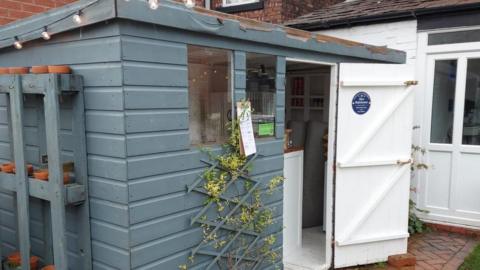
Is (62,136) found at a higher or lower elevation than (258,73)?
lower

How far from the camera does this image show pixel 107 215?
2.48 meters

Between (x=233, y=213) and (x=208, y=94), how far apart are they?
100cm

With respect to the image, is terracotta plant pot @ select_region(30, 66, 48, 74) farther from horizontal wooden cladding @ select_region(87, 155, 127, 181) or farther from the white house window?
the white house window

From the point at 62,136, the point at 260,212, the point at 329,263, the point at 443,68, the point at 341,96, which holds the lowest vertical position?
the point at 329,263

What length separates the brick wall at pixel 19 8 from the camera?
3.84 m

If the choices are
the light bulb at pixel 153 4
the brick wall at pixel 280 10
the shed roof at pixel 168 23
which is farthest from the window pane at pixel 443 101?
the light bulb at pixel 153 4

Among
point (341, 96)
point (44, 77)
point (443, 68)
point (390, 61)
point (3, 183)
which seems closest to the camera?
point (44, 77)

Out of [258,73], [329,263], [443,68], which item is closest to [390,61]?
[443,68]

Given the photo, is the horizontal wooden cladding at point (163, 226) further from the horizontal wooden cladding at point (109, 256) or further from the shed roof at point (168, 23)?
the shed roof at point (168, 23)

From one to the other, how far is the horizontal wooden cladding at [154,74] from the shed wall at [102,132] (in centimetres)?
6

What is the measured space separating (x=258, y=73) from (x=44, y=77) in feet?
5.69

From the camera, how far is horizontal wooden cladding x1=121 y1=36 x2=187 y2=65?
232 centimetres

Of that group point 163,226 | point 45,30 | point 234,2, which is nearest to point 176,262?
point 163,226

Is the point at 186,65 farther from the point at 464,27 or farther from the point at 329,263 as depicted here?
the point at 464,27
